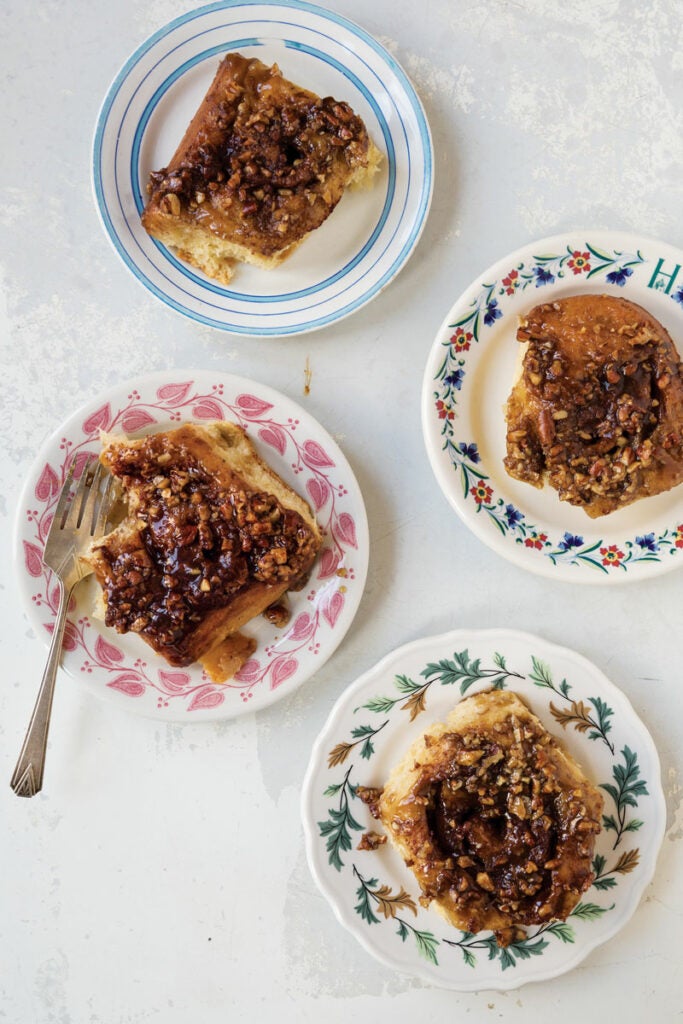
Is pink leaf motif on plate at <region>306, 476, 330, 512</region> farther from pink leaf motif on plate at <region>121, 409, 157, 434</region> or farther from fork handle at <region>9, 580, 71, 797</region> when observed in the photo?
fork handle at <region>9, 580, 71, 797</region>

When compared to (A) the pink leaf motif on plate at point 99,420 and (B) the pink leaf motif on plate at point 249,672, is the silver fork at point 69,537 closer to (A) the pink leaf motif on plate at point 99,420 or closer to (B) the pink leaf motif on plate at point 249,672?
(A) the pink leaf motif on plate at point 99,420

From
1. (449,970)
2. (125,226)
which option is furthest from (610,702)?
(125,226)

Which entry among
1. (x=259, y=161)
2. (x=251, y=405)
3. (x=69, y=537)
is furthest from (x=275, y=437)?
(x=259, y=161)

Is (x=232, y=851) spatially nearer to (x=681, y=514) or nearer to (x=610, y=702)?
(x=610, y=702)

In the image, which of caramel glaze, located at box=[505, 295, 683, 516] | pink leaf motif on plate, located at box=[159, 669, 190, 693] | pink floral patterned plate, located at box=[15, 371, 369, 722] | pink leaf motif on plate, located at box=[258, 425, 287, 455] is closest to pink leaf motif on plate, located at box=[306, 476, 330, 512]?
pink floral patterned plate, located at box=[15, 371, 369, 722]

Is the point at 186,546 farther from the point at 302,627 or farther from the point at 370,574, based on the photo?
the point at 370,574

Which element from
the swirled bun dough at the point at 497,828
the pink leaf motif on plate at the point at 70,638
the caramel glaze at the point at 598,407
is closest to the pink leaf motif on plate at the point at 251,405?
the caramel glaze at the point at 598,407
